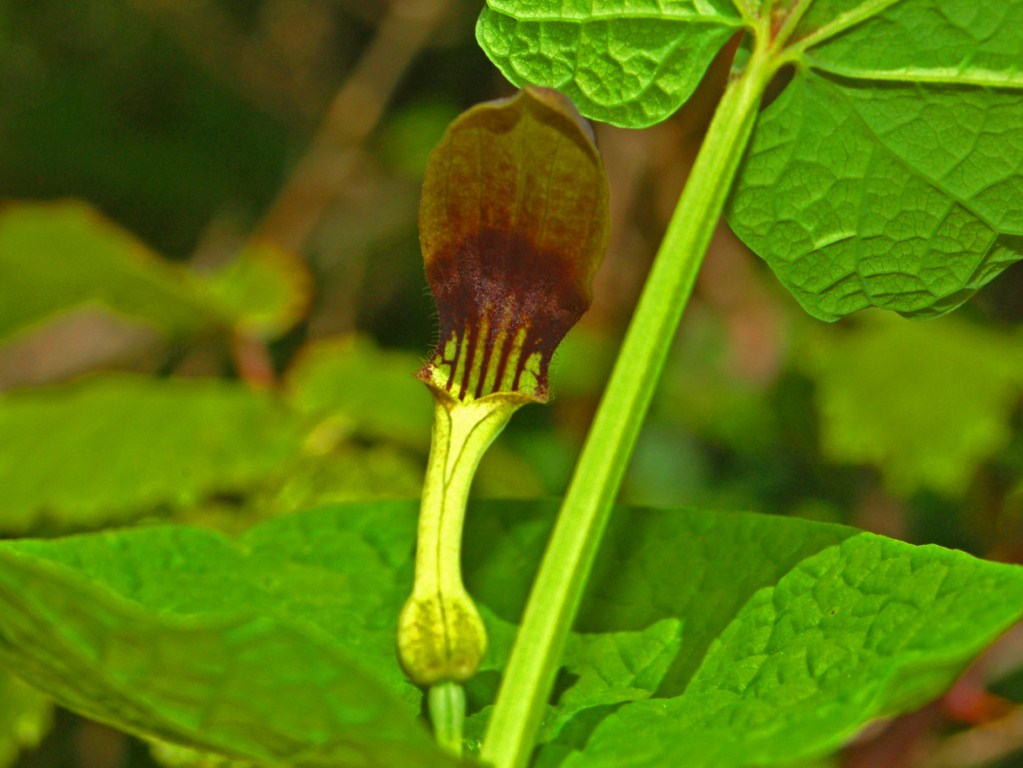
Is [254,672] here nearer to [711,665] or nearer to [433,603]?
[433,603]

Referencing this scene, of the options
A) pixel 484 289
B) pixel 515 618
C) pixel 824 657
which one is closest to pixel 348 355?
pixel 515 618

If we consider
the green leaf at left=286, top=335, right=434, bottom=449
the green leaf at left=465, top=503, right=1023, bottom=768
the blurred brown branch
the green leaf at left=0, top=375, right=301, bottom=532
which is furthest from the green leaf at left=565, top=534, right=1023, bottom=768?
the blurred brown branch

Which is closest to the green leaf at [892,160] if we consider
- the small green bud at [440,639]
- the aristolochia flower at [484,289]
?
the aristolochia flower at [484,289]

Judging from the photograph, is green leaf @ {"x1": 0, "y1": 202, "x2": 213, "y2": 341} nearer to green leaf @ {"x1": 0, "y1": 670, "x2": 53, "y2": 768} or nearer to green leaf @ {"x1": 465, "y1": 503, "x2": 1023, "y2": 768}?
green leaf @ {"x1": 0, "y1": 670, "x2": 53, "y2": 768}

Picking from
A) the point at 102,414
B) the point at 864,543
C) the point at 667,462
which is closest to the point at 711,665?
the point at 864,543


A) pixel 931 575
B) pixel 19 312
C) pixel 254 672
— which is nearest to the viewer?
pixel 254 672

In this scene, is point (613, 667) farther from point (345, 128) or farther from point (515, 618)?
point (345, 128)

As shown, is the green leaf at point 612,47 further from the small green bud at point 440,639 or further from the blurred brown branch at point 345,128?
the blurred brown branch at point 345,128
